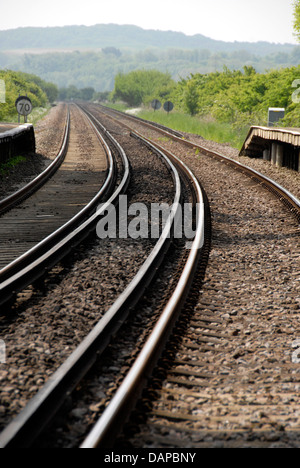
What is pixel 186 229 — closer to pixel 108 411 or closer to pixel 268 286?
pixel 268 286

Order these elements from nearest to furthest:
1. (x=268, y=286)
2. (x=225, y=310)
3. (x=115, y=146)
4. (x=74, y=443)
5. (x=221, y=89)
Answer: (x=74, y=443)
(x=225, y=310)
(x=268, y=286)
(x=115, y=146)
(x=221, y=89)

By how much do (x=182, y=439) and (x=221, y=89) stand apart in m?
43.0

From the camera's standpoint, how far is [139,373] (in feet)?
12.3

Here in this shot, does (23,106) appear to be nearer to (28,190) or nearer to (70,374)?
(28,190)

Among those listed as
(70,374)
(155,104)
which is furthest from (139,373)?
(155,104)

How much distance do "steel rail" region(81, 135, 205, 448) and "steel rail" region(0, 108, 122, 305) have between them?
184cm

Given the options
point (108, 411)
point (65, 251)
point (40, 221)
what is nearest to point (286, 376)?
point (108, 411)

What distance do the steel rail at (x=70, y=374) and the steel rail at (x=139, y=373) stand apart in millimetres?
409

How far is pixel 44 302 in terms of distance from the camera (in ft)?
17.9

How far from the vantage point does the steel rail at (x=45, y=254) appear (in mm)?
5566

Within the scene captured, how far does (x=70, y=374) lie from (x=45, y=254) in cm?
303
